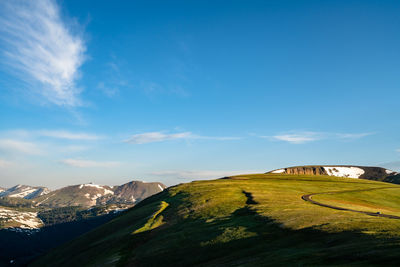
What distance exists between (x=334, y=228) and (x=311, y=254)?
1038 cm

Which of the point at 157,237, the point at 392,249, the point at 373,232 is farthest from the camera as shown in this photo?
the point at 157,237

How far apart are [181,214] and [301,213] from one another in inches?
1137

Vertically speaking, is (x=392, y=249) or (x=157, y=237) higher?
(x=392, y=249)

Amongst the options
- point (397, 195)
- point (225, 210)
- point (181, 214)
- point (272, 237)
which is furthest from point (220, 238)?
point (397, 195)

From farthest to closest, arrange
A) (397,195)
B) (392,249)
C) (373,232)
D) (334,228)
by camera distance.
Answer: (397,195), (334,228), (373,232), (392,249)

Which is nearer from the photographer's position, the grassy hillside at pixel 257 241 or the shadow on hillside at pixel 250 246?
the shadow on hillside at pixel 250 246

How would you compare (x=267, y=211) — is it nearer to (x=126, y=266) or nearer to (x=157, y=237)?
(x=157, y=237)

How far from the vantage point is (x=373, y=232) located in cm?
2658

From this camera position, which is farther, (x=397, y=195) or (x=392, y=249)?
(x=397, y=195)

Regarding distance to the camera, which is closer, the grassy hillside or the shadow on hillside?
the shadow on hillside

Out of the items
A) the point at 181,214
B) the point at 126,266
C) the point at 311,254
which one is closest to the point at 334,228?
the point at 311,254

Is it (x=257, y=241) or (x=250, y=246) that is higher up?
(x=257, y=241)

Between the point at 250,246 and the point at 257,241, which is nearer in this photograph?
the point at 250,246

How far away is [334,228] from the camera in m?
31.1
